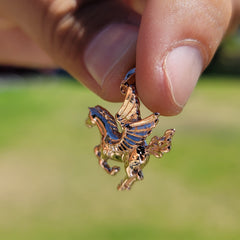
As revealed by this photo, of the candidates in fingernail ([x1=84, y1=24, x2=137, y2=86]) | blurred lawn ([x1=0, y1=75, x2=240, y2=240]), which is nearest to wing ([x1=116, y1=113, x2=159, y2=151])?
fingernail ([x1=84, y1=24, x2=137, y2=86])

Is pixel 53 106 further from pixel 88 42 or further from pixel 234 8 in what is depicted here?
pixel 88 42

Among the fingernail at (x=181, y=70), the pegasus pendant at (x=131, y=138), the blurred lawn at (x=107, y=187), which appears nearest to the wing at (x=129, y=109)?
the pegasus pendant at (x=131, y=138)

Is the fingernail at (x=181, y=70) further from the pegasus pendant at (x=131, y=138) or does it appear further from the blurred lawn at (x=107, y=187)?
the blurred lawn at (x=107, y=187)

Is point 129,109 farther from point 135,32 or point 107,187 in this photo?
point 107,187

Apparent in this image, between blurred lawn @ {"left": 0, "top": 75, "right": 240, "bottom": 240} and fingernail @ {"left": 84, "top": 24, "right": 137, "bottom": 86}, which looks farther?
blurred lawn @ {"left": 0, "top": 75, "right": 240, "bottom": 240}

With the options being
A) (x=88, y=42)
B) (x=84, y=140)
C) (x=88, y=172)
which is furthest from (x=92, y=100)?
(x=88, y=42)

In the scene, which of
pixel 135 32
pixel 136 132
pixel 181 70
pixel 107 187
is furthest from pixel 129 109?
pixel 107 187

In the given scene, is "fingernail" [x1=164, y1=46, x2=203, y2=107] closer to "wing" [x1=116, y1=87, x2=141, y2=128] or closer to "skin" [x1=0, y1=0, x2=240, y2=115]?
"skin" [x1=0, y1=0, x2=240, y2=115]
